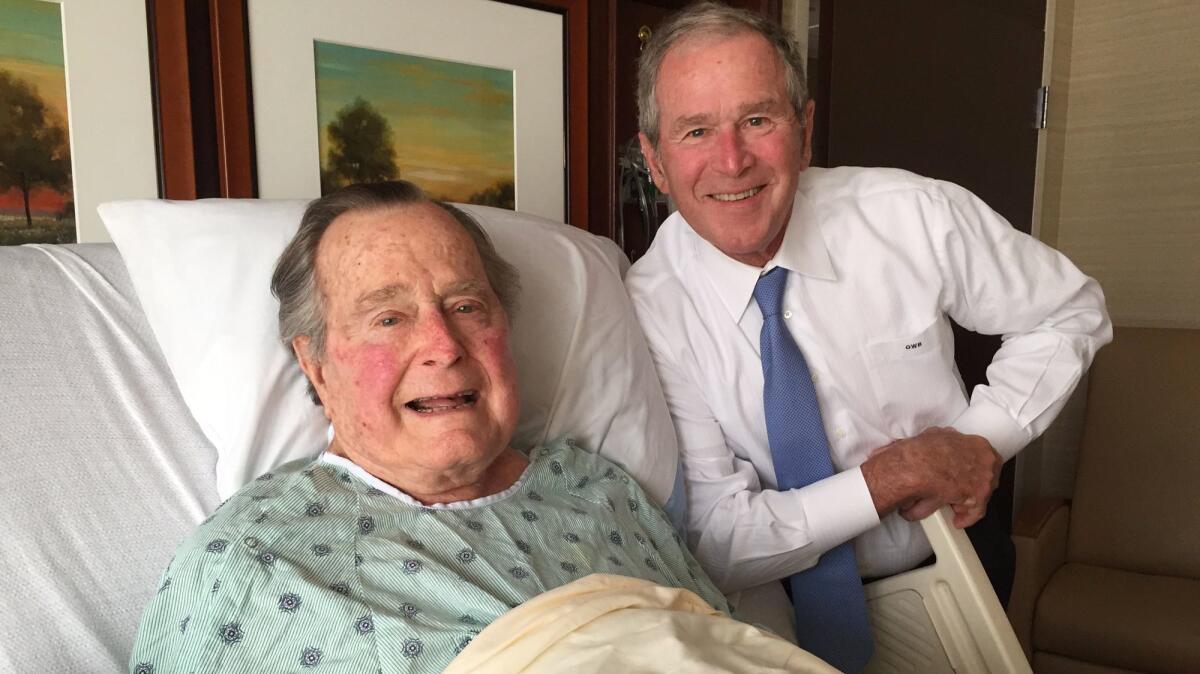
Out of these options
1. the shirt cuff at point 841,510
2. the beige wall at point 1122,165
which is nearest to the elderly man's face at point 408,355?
the shirt cuff at point 841,510

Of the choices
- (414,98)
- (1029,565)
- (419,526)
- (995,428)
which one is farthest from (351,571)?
(1029,565)

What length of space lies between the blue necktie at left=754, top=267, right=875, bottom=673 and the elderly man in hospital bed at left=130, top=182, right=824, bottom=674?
0.89 feet

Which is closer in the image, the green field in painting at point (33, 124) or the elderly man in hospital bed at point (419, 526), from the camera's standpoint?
the elderly man in hospital bed at point (419, 526)

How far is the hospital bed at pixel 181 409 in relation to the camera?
0.93 meters

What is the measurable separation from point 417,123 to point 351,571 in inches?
38.6

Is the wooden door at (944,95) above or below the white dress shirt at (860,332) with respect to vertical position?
above

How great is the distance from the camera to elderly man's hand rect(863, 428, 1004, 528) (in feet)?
4.47

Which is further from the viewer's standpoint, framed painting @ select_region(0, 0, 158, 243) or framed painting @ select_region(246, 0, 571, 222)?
framed painting @ select_region(246, 0, 571, 222)

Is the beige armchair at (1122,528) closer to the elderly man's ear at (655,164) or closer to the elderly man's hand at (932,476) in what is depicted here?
the elderly man's hand at (932,476)

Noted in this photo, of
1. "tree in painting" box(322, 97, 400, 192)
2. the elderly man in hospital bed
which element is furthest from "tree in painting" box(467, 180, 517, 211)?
the elderly man in hospital bed

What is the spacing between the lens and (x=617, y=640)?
80cm

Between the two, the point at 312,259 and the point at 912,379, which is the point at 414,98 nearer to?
the point at 312,259

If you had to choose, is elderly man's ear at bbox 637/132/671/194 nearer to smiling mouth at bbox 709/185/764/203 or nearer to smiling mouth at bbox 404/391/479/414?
smiling mouth at bbox 709/185/764/203

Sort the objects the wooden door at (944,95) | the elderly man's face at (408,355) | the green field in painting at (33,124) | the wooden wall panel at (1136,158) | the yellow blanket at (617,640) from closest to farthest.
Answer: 1. the yellow blanket at (617,640)
2. the elderly man's face at (408,355)
3. the green field in painting at (33,124)
4. the wooden door at (944,95)
5. the wooden wall panel at (1136,158)
